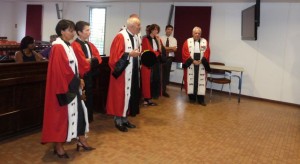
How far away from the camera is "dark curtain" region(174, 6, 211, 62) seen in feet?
27.9

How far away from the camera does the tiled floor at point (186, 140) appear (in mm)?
3689

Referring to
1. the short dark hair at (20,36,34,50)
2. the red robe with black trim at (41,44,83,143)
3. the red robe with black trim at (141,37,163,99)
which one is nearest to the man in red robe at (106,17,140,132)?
the red robe with black trim at (41,44,83,143)

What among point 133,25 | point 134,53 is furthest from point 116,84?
point 133,25

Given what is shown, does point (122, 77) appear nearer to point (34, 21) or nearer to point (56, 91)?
point (56, 91)

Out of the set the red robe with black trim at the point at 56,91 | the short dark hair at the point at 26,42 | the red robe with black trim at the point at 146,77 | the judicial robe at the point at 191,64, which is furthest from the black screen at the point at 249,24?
the red robe with black trim at the point at 56,91

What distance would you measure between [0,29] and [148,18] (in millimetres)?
7443

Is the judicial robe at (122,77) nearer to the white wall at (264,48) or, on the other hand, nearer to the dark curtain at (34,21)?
the white wall at (264,48)

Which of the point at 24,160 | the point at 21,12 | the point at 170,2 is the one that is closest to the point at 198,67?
the point at 170,2

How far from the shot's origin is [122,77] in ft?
Answer: 14.7

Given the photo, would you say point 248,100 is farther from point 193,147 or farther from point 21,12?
point 21,12

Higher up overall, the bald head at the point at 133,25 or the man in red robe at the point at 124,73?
the bald head at the point at 133,25

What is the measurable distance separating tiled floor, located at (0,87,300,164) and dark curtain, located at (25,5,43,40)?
8.27 metres

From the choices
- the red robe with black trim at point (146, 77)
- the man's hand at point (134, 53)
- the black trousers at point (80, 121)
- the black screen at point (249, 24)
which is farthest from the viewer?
the black screen at point (249, 24)

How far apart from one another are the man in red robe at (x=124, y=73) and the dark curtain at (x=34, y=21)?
359 inches
